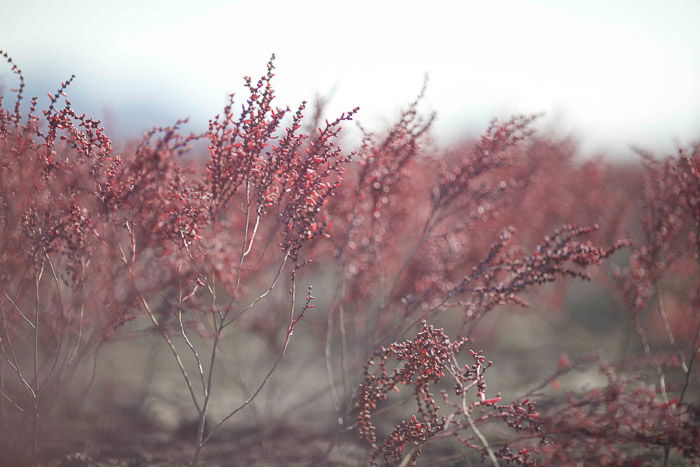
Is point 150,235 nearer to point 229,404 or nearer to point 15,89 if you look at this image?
point 15,89

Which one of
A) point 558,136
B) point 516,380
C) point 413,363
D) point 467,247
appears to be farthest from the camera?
point 558,136

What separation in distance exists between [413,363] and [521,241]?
3755mm

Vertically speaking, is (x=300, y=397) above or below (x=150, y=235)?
below

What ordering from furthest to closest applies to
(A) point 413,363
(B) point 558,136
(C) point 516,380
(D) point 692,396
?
(B) point 558,136 → (C) point 516,380 → (D) point 692,396 → (A) point 413,363

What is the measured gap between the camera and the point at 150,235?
183cm

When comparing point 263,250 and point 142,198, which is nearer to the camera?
point 142,198

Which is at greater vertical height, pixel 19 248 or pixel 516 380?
pixel 19 248

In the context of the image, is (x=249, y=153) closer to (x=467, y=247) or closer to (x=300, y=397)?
(x=467, y=247)

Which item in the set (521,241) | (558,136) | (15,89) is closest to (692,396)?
(521,241)

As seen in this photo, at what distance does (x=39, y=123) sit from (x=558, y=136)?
5565 mm

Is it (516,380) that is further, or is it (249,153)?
(516,380)

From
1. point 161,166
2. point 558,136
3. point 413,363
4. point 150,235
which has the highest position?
point 558,136

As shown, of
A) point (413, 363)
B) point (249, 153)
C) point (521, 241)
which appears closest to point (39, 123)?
point (249, 153)

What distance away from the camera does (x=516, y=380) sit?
500 cm
